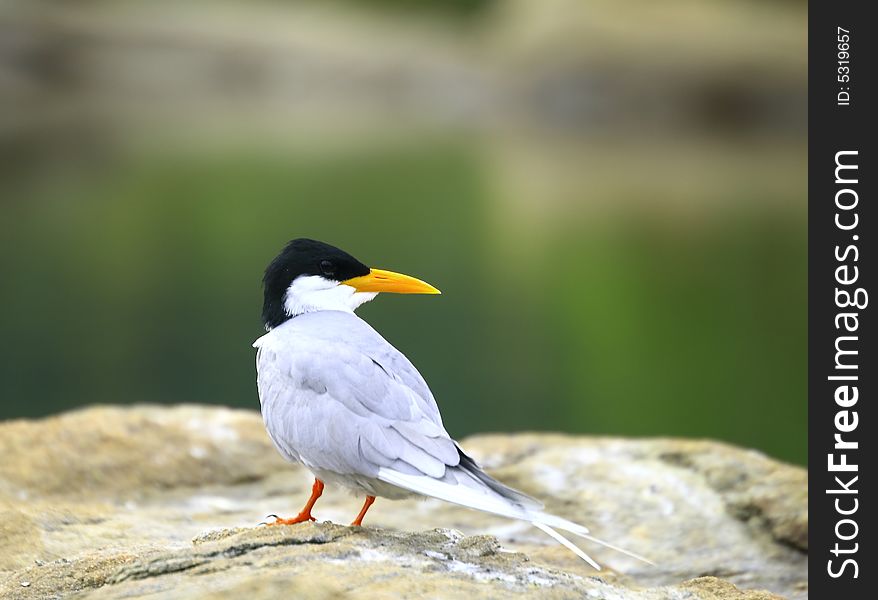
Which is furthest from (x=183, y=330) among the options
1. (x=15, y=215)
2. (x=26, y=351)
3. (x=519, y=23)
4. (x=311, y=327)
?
(x=519, y=23)

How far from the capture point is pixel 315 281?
5.05 metres

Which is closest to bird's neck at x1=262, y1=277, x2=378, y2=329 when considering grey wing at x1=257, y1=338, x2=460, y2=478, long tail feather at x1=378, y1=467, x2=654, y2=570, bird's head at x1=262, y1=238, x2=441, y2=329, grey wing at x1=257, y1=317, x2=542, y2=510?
bird's head at x1=262, y1=238, x2=441, y2=329

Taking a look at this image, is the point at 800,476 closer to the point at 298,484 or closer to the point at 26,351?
the point at 298,484

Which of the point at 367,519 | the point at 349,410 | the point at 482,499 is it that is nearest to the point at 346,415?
the point at 349,410

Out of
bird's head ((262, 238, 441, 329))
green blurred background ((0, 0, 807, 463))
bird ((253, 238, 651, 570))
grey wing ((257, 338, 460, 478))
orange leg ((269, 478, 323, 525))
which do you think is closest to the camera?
bird ((253, 238, 651, 570))

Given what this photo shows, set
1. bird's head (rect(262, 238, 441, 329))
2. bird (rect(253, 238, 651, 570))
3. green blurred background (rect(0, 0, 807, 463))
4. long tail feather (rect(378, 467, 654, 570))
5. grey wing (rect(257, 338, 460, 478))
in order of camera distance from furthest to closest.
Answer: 1. green blurred background (rect(0, 0, 807, 463))
2. bird's head (rect(262, 238, 441, 329))
3. grey wing (rect(257, 338, 460, 478))
4. bird (rect(253, 238, 651, 570))
5. long tail feather (rect(378, 467, 654, 570))

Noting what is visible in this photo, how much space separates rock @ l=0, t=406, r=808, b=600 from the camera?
419 cm

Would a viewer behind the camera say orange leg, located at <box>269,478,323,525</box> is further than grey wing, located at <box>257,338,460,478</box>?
Yes

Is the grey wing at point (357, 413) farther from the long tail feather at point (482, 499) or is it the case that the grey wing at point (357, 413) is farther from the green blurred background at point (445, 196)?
the green blurred background at point (445, 196)

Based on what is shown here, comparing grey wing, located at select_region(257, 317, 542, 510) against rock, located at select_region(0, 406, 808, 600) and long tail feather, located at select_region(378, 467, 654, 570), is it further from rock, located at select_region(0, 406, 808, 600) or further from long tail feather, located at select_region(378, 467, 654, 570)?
rock, located at select_region(0, 406, 808, 600)

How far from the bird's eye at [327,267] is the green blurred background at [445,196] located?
309 inches

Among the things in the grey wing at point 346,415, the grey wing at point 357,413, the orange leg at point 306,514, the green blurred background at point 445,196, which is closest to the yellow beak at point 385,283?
the grey wing at point 357,413

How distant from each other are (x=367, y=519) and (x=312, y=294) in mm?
1666

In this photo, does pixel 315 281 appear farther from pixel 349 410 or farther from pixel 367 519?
pixel 367 519
